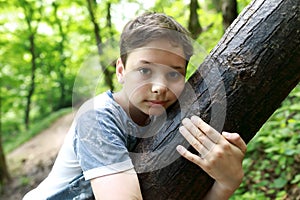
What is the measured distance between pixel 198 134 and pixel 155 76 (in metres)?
0.33

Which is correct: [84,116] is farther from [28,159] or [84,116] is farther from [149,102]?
[28,159]

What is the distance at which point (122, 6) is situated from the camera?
7535 mm

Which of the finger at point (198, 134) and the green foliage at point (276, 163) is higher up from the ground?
the finger at point (198, 134)

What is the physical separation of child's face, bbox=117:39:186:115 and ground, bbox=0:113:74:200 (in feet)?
16.5

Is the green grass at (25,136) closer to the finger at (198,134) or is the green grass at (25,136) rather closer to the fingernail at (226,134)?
the finger at (198,134)

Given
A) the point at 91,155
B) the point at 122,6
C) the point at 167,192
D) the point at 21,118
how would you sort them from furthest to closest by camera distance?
the point at 21,118, the point at 122,6, the point at 167,192, the point at 91,155

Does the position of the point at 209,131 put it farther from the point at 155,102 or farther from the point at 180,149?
Result: the point at 155,102

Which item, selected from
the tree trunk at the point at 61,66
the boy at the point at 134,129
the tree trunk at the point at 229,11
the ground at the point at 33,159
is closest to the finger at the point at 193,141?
the boy at the point at 134,129

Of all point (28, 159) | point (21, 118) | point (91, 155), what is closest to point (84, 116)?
point (91, 155)

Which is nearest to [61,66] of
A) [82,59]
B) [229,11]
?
[82,59]

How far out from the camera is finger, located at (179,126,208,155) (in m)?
1.49

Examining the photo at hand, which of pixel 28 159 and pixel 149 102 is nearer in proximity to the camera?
pixel 149 102

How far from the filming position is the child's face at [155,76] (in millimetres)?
1600

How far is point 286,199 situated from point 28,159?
9.98 metres
